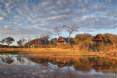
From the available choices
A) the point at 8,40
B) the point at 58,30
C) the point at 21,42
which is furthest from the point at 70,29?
the point at 8,40

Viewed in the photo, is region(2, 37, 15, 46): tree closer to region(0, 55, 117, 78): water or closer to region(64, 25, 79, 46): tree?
region(0, 55, 117, 78): water

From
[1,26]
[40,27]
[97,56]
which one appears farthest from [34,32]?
[97,56]

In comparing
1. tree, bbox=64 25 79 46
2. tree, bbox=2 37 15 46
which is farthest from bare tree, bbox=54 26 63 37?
tree, bbox=2 37 15 46

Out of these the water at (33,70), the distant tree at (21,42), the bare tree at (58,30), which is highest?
the bare tree at (58,30)

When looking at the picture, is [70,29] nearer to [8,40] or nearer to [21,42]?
[21,42]

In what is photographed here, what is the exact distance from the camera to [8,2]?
35.4 feet

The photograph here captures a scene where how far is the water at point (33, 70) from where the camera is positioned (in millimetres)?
9695

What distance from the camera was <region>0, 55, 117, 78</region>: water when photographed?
970cm

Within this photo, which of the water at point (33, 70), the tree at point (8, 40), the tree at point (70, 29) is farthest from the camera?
the tree at point (8, 40)

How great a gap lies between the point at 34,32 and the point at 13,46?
892 mm

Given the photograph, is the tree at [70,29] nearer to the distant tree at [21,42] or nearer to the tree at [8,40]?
the distant tree at [21,42]

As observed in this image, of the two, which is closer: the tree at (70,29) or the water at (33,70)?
the water at (33,70)

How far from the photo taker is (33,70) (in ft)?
33.5

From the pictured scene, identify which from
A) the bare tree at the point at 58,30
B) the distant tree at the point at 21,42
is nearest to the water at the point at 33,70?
the distant tree at the point at 21,42
